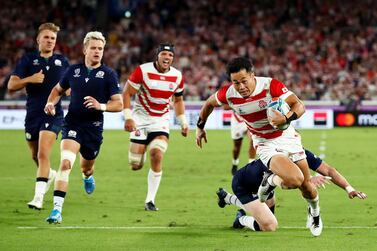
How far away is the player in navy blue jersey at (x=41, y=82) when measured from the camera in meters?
12.5

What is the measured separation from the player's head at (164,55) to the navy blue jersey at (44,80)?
1400 millimetres

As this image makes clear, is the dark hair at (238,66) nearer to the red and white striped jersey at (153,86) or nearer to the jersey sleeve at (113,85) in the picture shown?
the jersey sleeve at (113,85)

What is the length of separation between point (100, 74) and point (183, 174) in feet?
21.2

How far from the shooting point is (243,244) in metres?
9.47

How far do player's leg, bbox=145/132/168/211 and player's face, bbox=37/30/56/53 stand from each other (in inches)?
74.5

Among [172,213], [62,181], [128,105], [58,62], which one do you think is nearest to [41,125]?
[58,62]

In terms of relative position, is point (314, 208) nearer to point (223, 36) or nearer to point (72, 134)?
point (72, 134)

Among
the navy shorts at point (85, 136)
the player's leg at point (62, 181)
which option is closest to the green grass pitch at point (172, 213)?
the player's leg at point (62, 181)

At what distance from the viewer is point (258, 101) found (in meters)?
10.0

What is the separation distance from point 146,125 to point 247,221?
10.7 feet

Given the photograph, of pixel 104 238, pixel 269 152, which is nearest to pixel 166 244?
pixel 104 238

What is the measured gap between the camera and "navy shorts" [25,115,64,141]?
12.5 meters

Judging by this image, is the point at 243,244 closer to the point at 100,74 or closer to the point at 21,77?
the point at 100,74

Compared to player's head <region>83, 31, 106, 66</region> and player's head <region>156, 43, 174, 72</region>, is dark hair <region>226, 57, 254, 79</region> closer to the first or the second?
player's head <region>83, 31, 106, 66</region>
